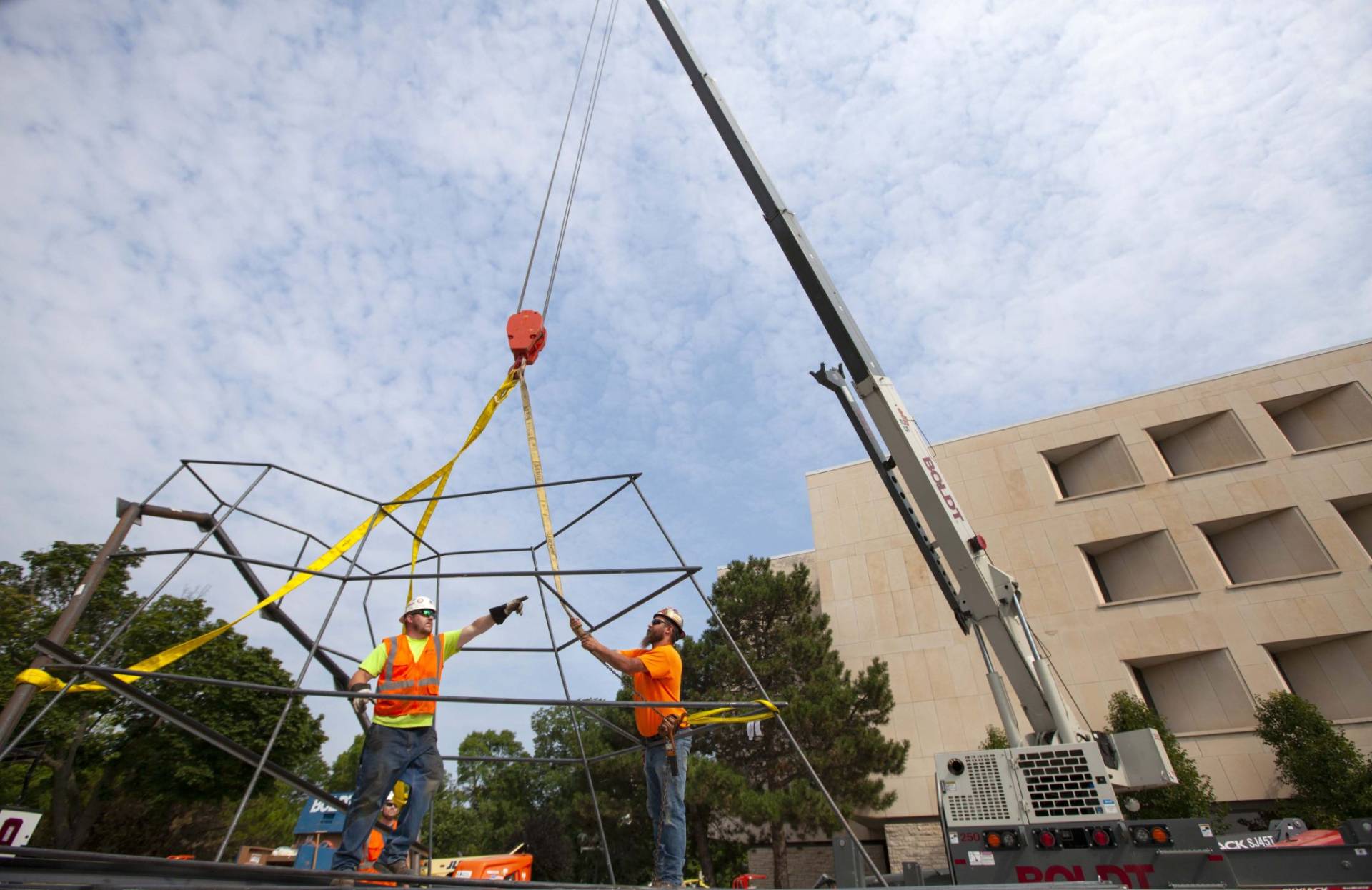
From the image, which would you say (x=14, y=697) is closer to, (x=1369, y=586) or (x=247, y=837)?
(x=1369, y=586)

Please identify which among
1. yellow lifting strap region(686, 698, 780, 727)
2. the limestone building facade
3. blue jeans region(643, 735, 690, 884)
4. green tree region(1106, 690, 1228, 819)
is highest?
the limestone building facade

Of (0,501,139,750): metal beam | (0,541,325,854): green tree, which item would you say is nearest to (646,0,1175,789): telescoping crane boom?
(0,501,139,750): metal beam

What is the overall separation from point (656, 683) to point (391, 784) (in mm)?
1814

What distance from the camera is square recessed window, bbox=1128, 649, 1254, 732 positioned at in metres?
18.5

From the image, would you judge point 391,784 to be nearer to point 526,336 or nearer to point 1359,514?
point 526,336

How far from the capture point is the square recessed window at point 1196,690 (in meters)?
18.5

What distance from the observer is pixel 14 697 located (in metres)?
3.95

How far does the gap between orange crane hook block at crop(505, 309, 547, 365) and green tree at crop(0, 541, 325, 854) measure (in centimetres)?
1320

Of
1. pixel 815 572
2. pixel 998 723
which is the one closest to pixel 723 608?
pixel 815 572

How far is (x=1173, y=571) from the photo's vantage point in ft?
67.6

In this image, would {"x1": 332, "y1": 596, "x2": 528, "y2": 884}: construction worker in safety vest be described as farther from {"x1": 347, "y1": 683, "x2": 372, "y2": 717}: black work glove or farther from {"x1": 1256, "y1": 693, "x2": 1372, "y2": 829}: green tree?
{"x1": 1256, "y1": 693, "x2": 1372, "y2": 829}: green tree

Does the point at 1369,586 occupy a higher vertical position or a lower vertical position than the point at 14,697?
higher

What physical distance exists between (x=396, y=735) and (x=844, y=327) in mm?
6973

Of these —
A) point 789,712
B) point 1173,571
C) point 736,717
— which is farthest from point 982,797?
point 1173,571
